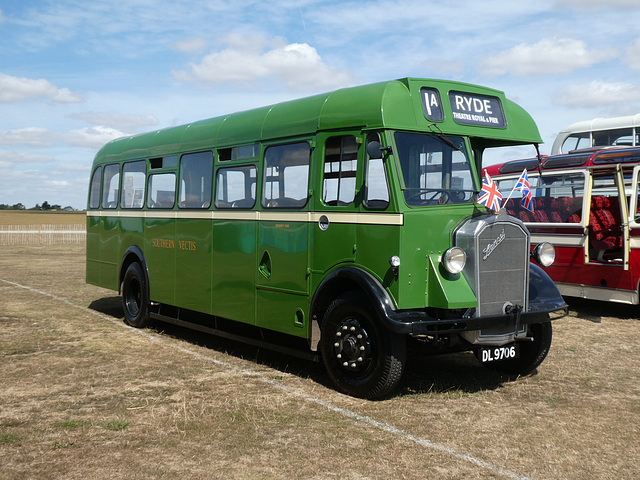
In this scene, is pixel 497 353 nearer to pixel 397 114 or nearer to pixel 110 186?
pixel 397 114

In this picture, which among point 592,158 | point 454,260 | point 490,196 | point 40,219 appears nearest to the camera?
point 454,260

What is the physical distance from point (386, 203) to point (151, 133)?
5.98m

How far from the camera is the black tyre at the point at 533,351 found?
7781 mm

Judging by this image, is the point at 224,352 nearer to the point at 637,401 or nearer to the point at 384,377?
the point at 384,377

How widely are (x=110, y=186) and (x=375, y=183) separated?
23.3ft

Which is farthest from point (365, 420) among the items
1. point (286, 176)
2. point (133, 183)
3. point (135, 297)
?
point (133, 183)

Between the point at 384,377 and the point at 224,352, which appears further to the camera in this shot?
the point at 224,352

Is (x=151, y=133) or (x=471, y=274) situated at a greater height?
(x=151, y=133)

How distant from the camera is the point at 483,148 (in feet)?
25.3

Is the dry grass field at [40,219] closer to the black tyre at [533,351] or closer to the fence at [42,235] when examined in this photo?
the fence at [42,235]

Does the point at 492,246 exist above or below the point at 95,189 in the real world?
below

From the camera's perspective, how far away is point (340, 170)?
7.16 m

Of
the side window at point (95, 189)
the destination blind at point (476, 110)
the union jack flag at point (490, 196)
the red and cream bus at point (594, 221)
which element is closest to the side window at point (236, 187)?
the destination blind at point (476, 110)

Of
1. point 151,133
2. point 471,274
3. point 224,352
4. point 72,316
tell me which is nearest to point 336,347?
point 471,274
